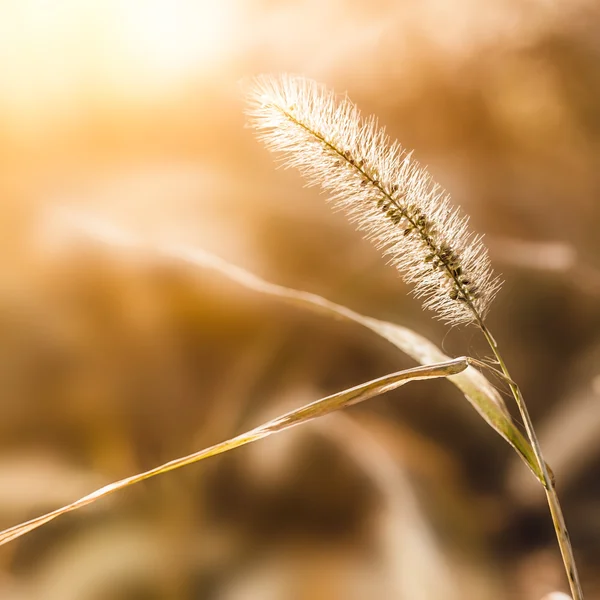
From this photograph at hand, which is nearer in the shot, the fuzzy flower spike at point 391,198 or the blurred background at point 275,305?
the fuzzy flower spike at point 391,198

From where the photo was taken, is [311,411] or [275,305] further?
[275,305]

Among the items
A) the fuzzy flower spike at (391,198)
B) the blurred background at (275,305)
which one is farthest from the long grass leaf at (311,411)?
the blurred background at (275,305)

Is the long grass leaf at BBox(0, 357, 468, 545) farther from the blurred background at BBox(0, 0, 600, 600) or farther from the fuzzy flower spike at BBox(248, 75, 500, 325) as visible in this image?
the blurred background at BBox(0, 0, 600, 600)

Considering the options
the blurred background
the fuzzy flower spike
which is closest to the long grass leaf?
the fuzzy flower spike

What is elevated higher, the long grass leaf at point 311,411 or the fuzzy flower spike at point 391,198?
the fuzzy flower spike at point 391,198

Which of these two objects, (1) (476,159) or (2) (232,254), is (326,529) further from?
(1) (476,159)

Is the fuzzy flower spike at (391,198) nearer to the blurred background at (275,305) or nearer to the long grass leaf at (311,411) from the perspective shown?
the long grass leaf at (311,411)

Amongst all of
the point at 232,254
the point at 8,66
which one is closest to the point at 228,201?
the point at 232,254

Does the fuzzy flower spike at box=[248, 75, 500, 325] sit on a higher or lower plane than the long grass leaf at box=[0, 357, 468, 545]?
higher
